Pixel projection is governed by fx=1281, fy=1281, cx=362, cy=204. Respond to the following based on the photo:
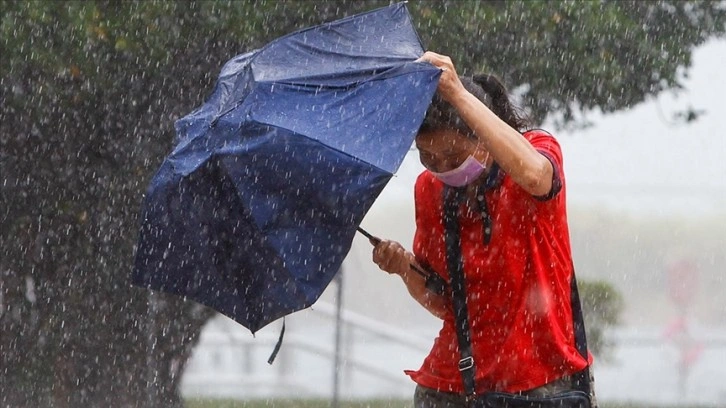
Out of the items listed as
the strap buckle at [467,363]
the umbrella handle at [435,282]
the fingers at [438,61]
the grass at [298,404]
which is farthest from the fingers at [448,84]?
the grass at [298,404]

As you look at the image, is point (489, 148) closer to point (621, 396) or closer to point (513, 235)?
point (513, 235)

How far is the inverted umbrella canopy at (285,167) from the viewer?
3.57m

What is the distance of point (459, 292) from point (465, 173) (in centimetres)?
35

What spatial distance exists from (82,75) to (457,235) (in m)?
3.95

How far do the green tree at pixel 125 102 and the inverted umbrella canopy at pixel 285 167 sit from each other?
2.94 meters

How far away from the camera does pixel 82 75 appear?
7.17m

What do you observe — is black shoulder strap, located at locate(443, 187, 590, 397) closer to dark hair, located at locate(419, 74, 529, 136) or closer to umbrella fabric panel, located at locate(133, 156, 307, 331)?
dark hair, located at locate(419, 74, 529, 136)

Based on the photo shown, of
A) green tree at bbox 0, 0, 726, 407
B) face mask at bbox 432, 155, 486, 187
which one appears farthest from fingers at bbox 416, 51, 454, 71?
green tree at bbox 0, 0, 726, 407

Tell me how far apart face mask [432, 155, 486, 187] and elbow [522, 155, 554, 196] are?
222 millimetres

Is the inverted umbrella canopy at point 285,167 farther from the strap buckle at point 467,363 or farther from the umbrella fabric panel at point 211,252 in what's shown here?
the strap buckle at point 467,363

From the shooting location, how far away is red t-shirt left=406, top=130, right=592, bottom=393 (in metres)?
3.66

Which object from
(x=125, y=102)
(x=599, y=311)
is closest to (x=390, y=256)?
(x=125, y=102)

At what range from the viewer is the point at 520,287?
144 inches

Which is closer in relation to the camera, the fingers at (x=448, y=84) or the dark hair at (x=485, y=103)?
the fingers at (x=448, y=84)
